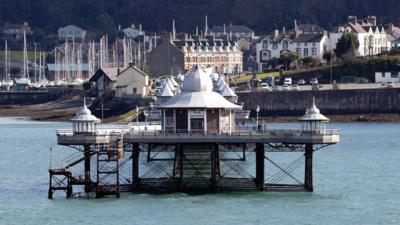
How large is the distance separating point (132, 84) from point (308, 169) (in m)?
78.6

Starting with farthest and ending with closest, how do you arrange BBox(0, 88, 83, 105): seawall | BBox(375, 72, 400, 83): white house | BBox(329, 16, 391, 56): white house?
1. BBox(329, 16, 391, 56): white house
2. BBox(0, 88, 83, 105): seawall
3. BBox(375, 72, 400, 83): white house

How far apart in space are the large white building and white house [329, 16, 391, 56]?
4.21ft

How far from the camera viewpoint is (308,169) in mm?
71938

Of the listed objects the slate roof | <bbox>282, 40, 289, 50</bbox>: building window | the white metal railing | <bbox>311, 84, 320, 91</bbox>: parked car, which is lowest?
the white metal railing

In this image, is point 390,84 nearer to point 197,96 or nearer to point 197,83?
point 197,83

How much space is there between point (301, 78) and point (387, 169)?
71320 mm

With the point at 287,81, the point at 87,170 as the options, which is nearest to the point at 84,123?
the point at 87,170

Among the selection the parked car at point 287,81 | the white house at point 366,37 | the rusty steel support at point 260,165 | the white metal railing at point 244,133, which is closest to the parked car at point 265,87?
the parked car at point 287,81

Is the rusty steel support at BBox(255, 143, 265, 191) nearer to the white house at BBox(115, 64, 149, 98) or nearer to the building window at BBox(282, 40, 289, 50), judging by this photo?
the white house at BBox(115, 64, 149, 98)

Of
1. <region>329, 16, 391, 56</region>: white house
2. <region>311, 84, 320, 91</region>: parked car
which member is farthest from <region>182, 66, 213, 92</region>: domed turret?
<region>329, 16, 391, 56</region>: white house

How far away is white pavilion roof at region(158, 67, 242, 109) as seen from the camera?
73438 millimetres

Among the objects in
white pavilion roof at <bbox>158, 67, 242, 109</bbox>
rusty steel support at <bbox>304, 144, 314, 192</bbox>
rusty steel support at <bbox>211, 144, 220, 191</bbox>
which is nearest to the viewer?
rusty steel support at <bbox>304, 144, 314, 192</bbox>

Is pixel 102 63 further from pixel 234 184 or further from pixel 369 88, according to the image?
pixel 234 184

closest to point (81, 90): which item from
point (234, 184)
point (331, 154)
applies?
point (331, 154)
